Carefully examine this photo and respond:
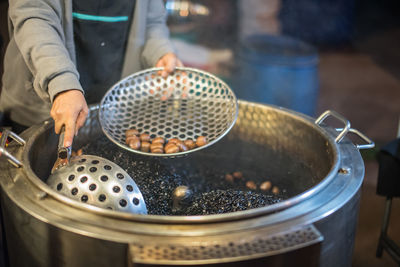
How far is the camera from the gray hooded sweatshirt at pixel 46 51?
108 cm

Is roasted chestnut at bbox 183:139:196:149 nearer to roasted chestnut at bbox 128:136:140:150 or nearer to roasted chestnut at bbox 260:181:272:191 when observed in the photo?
roasted chestnut at bbox 128:136:140:150

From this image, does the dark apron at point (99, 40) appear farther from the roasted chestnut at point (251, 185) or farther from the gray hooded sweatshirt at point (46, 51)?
the roasted chestnut at point (251, 185)

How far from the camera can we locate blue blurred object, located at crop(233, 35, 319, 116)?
7.23 ft

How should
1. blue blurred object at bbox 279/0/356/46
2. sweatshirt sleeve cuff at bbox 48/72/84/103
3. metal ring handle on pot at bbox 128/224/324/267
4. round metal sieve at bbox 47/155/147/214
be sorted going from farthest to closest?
1. blue blurred object at bbox 279/0/356/46
2. sweatshirt sleeve cuff at bbox 48/72/84/103
3. round metal sieve at bbox 47/155/147/214
4. metal ring handle on pot at bbox 128/224/324/267

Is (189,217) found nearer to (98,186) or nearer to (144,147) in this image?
(98,186)

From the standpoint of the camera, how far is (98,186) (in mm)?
938

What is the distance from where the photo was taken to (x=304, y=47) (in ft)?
7.86

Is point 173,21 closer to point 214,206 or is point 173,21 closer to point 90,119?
point 90,119

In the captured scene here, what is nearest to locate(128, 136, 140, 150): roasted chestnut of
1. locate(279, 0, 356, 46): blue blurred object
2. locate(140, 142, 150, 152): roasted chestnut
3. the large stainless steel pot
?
locate(140, 142, 150, 152): roasted chestnut

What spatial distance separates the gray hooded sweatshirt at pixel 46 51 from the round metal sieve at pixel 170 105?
0.12m

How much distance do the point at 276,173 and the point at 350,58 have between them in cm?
384

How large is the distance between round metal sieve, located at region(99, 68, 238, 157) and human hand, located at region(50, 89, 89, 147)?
0.17 metres

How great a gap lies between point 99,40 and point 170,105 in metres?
0.32

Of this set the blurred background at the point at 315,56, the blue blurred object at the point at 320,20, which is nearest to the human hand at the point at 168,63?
the blurred background at the point at 315,56
